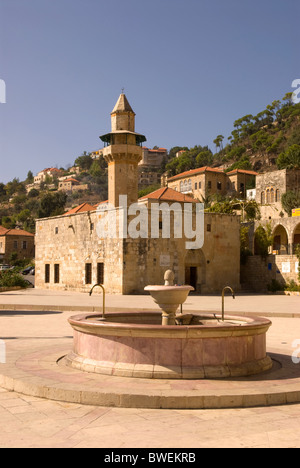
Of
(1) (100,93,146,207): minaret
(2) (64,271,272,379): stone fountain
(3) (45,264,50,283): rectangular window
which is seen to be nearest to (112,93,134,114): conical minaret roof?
(1) (100,93,146,207): minaret

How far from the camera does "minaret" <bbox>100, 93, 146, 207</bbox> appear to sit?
2908 centimetres

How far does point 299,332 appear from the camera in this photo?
37.7 ft

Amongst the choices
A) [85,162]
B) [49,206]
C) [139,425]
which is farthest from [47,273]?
[85,162]

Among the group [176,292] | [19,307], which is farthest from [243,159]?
[176,292]

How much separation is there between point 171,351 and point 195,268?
2263cm

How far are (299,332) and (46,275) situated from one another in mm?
23743

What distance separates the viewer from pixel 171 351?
6059 millimetres

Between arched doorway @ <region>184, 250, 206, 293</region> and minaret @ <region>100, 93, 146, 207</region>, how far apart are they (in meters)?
5.15

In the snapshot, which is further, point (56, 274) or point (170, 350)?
point (56, 274)

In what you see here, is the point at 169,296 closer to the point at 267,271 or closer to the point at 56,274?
the point at 267,271

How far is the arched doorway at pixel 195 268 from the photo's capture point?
28016mm

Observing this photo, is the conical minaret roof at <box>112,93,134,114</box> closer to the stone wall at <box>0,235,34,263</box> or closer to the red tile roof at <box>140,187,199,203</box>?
the red tile roof at <box>140,187,199,203</box>

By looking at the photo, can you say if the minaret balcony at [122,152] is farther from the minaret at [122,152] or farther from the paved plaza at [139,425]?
the paved plaza at [139,425]
